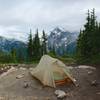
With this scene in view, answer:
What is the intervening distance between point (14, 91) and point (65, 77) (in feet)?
14.6

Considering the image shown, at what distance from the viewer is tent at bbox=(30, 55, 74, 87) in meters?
24.7

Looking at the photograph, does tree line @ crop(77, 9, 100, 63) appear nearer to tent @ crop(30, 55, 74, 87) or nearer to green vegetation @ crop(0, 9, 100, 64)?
green vegetation @ crop(0, 9, 100, 64)

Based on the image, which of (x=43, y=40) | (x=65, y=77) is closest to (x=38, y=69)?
(x=65, y=77)

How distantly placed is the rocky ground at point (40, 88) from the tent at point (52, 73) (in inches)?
20.3

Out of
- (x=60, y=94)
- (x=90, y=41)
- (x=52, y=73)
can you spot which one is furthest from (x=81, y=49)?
(x=60, y=94)

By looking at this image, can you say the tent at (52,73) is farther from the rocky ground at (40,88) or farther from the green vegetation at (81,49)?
the green vegetation at (81,49)

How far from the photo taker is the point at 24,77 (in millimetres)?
27156

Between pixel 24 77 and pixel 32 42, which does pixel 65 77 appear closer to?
pixel 24 77

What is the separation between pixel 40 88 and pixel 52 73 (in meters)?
1.72

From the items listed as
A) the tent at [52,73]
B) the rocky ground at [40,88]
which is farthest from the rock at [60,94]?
the tent at [52,73]

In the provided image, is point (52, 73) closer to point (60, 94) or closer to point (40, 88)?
point (40, 88)

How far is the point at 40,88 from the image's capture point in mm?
24141

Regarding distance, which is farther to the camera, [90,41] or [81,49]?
[81,49]

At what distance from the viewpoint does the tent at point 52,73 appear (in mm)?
24683
